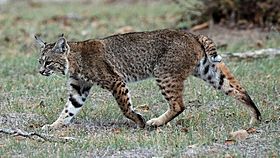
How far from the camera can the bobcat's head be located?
345 inches

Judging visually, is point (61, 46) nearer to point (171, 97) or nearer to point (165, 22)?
point (171, 97)

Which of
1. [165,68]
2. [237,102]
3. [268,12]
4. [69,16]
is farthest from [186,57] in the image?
[69,16]

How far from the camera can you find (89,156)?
7219 millimetres

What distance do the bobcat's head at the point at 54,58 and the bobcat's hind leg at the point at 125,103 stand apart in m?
0.64

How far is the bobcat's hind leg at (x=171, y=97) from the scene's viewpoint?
8594 mm

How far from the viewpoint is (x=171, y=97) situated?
864cm

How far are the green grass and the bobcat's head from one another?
1.96 ft

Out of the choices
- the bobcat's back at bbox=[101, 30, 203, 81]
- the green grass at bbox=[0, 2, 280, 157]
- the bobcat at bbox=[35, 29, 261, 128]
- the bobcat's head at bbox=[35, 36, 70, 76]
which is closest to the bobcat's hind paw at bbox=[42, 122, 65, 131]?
the bobcat at bbox=[35, 29, 261, 128]

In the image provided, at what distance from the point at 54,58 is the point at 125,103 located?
0.94m

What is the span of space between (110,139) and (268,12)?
8043mm

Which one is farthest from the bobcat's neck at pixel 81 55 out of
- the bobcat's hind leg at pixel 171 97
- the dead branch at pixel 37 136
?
the dead branch at pixel 37 136

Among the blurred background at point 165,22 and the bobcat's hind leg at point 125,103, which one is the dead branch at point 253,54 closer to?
the blurred background at point 165,22

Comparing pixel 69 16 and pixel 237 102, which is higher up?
pixel 237 102

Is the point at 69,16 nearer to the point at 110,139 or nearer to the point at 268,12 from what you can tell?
the point at 268,12
